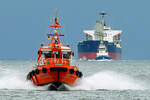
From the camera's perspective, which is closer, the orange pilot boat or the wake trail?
the orange pilot boat

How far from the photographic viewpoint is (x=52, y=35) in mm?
44906

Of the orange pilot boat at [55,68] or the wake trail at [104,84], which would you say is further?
the wake trail at [104,84]

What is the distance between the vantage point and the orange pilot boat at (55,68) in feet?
137

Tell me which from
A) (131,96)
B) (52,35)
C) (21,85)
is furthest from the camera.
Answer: (21,85)

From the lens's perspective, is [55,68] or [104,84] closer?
[55,68]

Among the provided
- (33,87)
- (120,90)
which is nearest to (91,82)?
(120,90)

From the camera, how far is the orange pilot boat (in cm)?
4171

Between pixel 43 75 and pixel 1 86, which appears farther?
pixel 1 86

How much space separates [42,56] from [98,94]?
17.7 ft

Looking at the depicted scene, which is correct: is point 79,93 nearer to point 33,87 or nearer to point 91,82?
point 33,87

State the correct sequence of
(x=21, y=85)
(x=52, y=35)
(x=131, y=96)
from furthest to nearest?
(x=21, y=85), (x=52, y=35), (x=131, y=96)

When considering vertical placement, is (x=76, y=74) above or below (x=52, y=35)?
below

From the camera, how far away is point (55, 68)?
136 feet

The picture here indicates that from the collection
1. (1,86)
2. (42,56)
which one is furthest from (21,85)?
(42,56)
